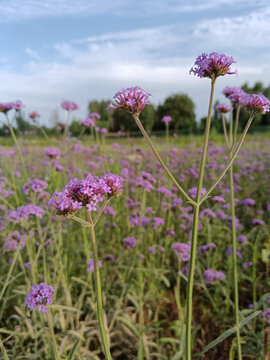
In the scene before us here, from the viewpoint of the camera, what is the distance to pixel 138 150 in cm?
410

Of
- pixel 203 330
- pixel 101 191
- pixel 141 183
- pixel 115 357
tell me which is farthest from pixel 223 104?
pixel 115 357

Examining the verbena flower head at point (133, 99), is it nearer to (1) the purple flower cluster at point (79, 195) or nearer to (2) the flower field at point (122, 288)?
(2) the flower field at point (122, 288)

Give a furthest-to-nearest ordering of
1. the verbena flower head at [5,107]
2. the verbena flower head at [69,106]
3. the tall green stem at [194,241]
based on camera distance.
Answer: the verbena flower head at [69,106] → the verbena flower head at [5,107] → the tall green stem at [194,241]

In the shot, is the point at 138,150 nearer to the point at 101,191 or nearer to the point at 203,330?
the point at 203,330

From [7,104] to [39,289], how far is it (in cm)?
169

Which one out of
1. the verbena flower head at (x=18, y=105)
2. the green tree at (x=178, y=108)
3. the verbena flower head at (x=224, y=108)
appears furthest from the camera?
the green tree at (x=178, y=108)

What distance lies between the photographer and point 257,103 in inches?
59.1

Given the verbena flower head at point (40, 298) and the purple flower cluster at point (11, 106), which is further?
the purple flower cluster at point (11, 106)

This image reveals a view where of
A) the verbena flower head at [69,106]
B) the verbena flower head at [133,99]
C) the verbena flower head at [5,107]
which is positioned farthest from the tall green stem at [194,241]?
the verbena flower head at [69,106]

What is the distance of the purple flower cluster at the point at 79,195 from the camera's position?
1161 mm

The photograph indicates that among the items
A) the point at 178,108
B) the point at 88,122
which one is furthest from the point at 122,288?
the point at 178,108

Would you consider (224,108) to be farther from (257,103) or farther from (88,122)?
(88,122)

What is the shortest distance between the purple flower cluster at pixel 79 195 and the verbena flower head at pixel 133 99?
0.98 feet

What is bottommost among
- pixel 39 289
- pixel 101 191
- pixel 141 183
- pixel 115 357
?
pixel 115 357
